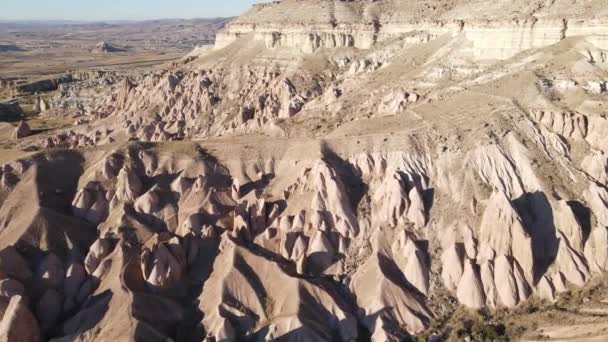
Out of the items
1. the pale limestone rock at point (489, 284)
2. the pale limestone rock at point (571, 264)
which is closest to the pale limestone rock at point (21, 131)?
the pale limestone rock at point (489, 284)

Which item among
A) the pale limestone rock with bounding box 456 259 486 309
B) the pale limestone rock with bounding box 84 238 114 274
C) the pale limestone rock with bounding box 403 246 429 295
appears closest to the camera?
the pale limestone rock with bounding box 456 259 486 309

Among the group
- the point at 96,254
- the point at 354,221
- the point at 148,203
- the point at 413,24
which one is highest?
the point at 413,24

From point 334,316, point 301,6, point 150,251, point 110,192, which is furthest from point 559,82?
point 301,6

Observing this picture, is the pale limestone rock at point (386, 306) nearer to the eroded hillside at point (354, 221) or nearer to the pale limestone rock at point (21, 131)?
the eroded hillside at point (354, 221)

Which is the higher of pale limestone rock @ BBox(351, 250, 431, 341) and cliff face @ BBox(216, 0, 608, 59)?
cliff face @ BBox(216, 0, 608, 59)

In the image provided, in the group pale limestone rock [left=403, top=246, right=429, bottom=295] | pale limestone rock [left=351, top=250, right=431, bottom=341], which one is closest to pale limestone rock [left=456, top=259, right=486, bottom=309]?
pale limestone rock [left=403, top=246, right=429, bottom=295]

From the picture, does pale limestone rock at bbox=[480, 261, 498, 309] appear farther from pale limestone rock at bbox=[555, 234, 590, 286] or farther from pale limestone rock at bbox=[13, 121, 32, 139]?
pale limestone rock at bbox=[13, 121, 32, 139]

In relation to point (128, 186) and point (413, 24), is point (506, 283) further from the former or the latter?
point (413, 24)

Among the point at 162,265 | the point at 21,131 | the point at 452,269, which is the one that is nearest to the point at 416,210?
the point at 452,269

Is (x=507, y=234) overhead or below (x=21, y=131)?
overhead
